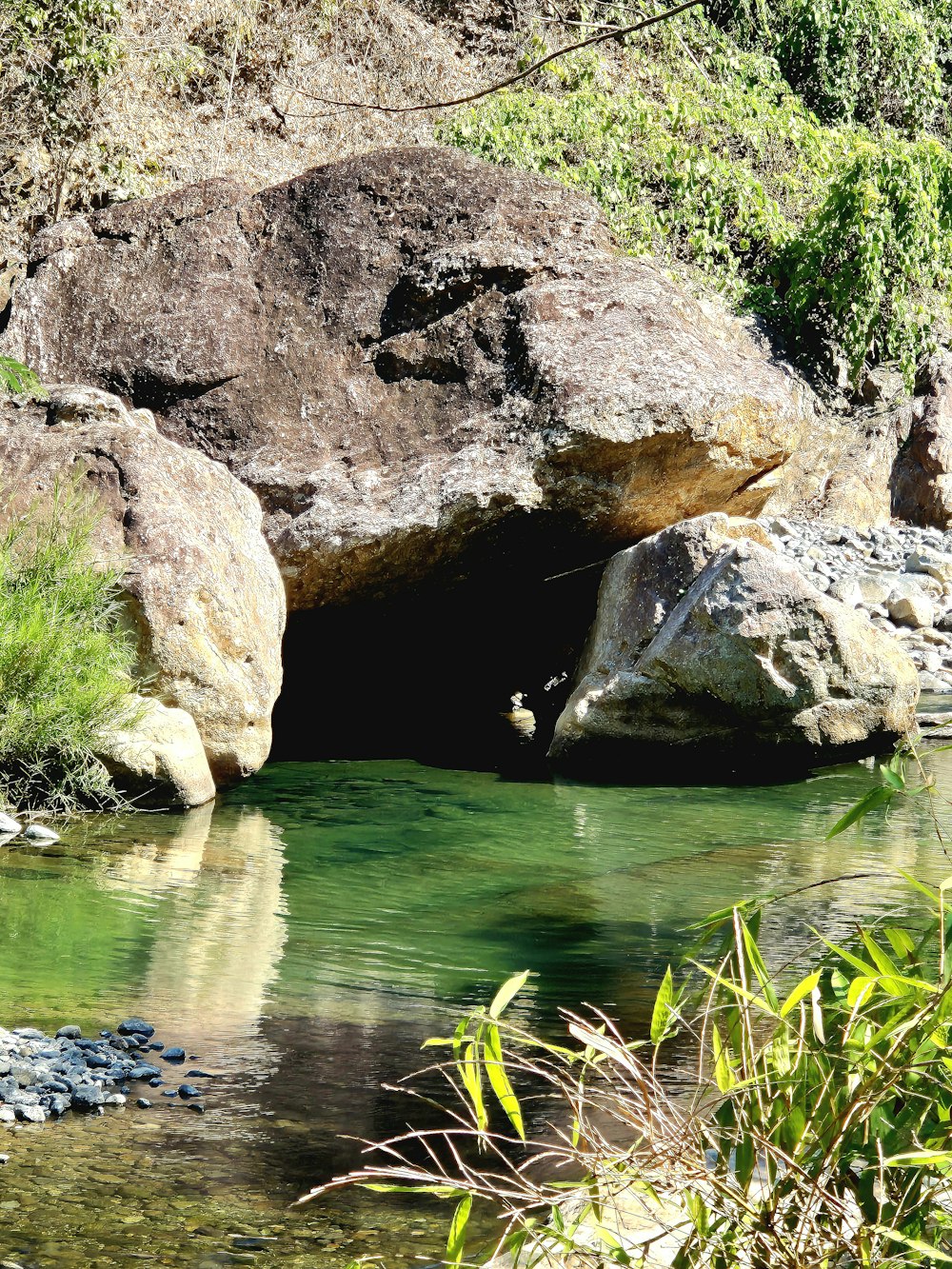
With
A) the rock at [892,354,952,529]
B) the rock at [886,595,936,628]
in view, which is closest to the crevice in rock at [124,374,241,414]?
the rock at [886,595,936,628]

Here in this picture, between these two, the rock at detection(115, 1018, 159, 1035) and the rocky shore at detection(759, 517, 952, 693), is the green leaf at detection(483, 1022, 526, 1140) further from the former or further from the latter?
the rocky shore at detection(759, 517, 952, 693)

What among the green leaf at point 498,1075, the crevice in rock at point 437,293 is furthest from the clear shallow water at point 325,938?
the crevice in rock at point 437,293

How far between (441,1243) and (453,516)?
214 inches

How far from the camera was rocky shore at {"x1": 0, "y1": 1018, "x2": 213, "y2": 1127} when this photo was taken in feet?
11.0

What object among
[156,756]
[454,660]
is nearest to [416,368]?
[454,660]

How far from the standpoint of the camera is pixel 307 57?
15031mm

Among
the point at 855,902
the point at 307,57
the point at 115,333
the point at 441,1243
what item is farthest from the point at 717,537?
the point at 307,57

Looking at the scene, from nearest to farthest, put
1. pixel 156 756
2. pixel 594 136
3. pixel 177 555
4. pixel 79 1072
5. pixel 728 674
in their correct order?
1. pixel 79 1072
2. pixel 156 756
3. pixel 177 555
4. pixel 728 674
5. pixel 594 136

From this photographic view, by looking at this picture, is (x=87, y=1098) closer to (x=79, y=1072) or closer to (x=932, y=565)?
(x=79, y=1072)

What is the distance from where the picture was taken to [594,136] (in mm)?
14430

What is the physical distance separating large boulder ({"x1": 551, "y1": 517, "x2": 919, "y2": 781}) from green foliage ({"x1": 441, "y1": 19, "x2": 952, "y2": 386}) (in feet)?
23.2

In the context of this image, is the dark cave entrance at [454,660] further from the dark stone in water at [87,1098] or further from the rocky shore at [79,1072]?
the dark stone in water at [87,1098]

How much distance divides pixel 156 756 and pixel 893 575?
8.17 metres

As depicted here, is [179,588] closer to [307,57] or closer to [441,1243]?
[441,1243]
